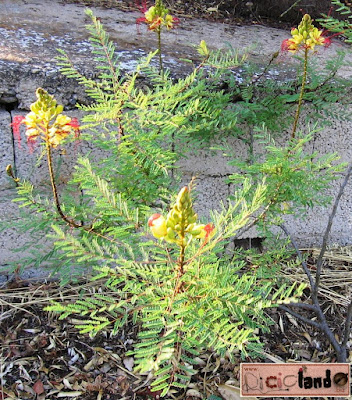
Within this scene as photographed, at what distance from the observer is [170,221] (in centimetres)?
88

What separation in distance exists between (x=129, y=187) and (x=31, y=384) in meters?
0.68

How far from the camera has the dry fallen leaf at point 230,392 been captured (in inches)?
59.2

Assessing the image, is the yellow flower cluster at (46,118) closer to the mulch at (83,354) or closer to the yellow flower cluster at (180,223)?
the yellow flower cluster at (180,223)

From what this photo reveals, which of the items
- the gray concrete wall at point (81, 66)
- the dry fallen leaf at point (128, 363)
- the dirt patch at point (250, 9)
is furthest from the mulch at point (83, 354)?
the dirt patch at point (250, 9)

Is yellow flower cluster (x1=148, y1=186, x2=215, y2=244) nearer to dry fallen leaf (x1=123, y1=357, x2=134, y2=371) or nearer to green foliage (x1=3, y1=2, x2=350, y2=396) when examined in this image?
green foliage (x1=3, y1=2, x2=350, y2=396)

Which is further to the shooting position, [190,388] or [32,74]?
[32,74]

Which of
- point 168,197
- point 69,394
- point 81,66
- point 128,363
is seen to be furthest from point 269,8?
Result: point 69,394

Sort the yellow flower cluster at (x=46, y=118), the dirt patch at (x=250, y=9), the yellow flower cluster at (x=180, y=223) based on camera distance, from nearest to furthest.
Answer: the yellow flower cluster at (x=180, y=223)
the yellow flower cluster at (x=46, y=118)
the dirt patch at (x=250, y=9)

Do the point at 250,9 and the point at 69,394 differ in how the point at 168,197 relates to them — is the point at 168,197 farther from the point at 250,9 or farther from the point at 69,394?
the point at 250,9

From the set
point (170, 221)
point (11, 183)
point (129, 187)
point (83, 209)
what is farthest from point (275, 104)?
point (170, 221)

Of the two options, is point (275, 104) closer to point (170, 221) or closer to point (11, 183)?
point (11, 183)

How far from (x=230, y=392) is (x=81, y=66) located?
1261 millimetres

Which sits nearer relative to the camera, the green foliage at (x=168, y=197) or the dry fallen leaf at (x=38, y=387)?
the green foliage at (x=168, y=197)

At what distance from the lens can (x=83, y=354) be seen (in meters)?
1.66
